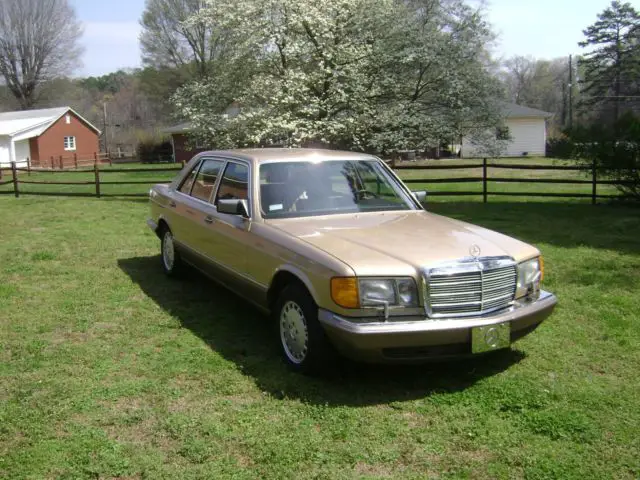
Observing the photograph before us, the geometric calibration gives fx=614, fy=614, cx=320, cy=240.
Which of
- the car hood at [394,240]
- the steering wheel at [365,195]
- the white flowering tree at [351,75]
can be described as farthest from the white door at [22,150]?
the car hood at [394,240]

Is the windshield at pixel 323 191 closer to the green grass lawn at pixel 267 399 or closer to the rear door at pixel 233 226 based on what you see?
the rear door at pixel 233 226

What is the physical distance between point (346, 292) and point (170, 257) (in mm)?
3863

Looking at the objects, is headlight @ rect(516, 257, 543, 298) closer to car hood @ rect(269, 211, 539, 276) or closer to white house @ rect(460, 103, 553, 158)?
car hood @ rect(269, 211, 539, 276)

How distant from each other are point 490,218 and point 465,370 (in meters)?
7.87

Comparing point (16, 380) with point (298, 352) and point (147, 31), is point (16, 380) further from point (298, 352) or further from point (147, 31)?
point (147, 31)

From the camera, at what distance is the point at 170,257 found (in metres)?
7.23

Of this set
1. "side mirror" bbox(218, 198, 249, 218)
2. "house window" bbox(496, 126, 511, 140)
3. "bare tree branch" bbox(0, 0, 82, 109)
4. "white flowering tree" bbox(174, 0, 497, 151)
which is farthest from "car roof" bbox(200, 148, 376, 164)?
"bare tree branch" bbox(0, 0, 82, 109)

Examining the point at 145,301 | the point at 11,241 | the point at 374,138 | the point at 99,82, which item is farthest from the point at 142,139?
the point at 99,82

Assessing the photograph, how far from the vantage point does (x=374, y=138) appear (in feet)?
56.6

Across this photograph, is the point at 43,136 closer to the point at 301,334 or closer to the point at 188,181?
the point at 188,181

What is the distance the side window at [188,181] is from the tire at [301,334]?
8.50ft

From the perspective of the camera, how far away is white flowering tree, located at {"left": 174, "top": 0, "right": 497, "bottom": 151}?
17281 millimetres

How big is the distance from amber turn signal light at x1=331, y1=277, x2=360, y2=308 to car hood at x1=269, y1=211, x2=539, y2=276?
8cm

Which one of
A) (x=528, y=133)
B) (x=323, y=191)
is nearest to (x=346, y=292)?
(x=323, y=191)
